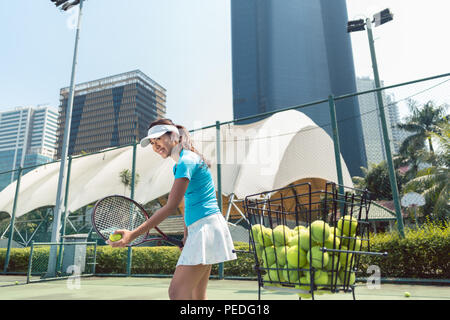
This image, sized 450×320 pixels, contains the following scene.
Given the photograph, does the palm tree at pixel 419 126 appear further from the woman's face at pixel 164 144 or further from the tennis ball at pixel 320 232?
the tennis ball at pixel 320 232

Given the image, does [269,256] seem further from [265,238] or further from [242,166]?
[242,166]

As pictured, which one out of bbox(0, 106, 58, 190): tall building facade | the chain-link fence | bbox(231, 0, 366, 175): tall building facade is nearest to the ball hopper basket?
the chain-link fence

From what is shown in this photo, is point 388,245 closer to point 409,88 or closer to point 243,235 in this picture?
point 409,88

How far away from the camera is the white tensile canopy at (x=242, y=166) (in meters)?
19.8

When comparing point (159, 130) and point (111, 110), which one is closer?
point (159, 130)

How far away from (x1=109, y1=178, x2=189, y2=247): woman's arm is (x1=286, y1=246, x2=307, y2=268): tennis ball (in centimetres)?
61

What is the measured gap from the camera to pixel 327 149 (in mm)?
22281

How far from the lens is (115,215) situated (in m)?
2.48

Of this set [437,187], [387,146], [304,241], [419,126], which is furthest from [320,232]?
[419,126]

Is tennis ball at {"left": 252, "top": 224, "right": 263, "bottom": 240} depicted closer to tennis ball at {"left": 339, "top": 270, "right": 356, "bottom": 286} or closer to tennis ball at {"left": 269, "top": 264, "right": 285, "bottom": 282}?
tennis ball at {"left": 269, "top": 264, "right": 285, "bottom": 282}

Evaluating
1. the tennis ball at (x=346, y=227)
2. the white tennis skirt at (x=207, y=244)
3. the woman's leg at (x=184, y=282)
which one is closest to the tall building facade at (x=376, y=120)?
the tennis ball at (x=346, y=227)

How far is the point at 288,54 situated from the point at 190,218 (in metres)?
77.6

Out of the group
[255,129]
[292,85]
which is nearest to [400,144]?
[255,129]
